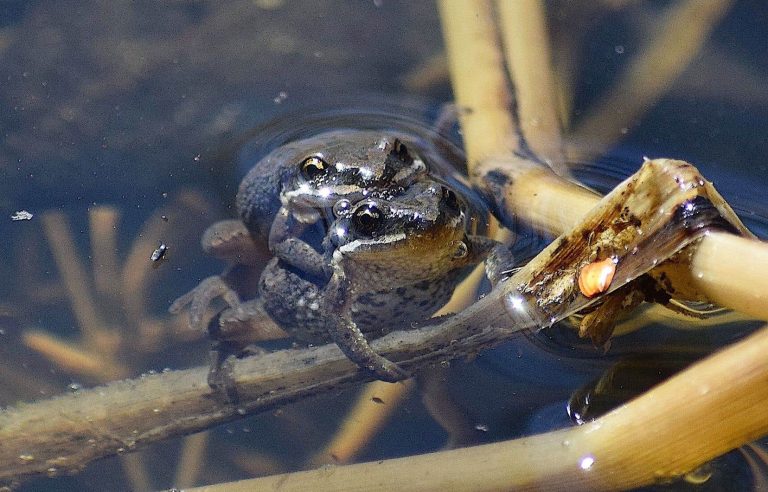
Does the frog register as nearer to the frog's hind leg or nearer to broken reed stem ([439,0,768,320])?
the frog's hind leg

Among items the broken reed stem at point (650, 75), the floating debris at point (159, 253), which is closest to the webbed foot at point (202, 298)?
the floating debris at point (159, 253)

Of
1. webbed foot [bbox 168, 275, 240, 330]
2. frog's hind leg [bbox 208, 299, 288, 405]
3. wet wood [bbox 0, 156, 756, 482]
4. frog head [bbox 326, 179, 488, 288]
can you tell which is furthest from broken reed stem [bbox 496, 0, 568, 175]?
webbed foot [bbox 168, 275, 240, 330]

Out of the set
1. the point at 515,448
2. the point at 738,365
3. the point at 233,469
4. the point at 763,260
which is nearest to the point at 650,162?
the point at 763,260

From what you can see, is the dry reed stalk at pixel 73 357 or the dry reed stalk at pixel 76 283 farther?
the dry reed stalk at pixel 76 283

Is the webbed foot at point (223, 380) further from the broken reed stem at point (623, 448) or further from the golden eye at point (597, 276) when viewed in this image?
the golden eye at point (597, 276)

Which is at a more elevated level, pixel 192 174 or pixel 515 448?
pixel 192 174

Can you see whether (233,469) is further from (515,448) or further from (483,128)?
(483,128)
